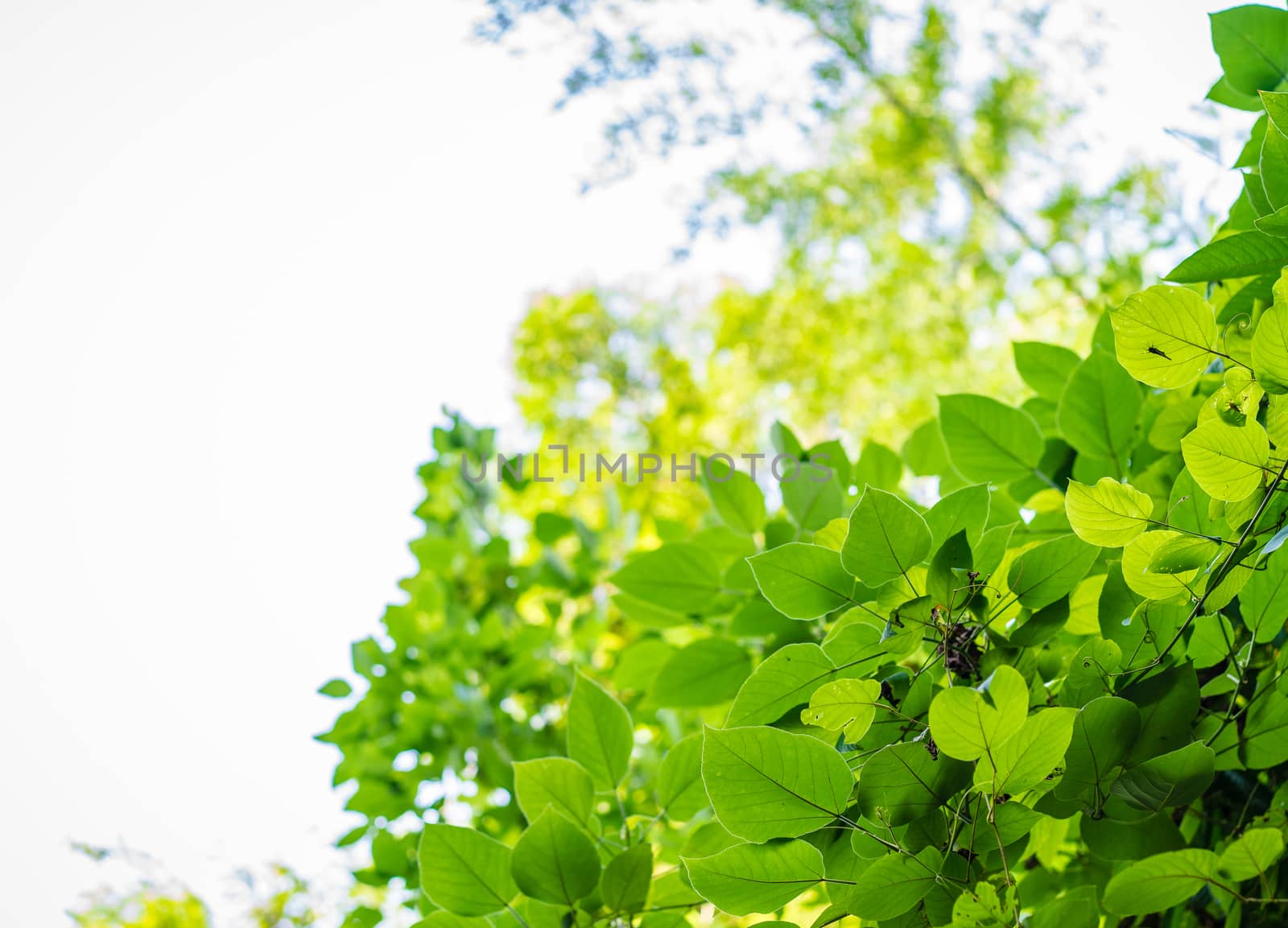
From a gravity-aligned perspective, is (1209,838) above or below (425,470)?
below

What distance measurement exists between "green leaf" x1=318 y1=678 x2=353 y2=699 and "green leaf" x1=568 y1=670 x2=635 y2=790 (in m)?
0.42

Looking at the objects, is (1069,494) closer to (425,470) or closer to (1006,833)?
(1006,833)

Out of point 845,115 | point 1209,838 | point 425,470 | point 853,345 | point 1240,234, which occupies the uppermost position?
point 845,115

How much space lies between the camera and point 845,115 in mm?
2215

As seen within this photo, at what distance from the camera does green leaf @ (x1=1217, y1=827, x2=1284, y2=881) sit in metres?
0.19

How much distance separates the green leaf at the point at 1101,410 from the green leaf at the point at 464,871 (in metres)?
0.25

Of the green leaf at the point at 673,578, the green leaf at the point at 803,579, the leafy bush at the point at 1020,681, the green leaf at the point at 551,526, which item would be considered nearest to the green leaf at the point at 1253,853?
the leafy bush at the point at 1020,681

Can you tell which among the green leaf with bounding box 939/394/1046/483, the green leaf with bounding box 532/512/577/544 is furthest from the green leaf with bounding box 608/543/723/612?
the green leaf with bounding box 532/512/577/544

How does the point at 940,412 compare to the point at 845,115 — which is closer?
the point at 940,412

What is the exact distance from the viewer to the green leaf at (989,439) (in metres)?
0.34

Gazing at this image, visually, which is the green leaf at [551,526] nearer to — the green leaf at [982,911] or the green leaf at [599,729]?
the green leaf at [599,729]

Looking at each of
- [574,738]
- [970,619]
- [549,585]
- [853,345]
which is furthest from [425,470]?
[853,345]

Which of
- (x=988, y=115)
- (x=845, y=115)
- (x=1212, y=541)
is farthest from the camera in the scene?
(x=845, y=115)

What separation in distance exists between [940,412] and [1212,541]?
15 cm
